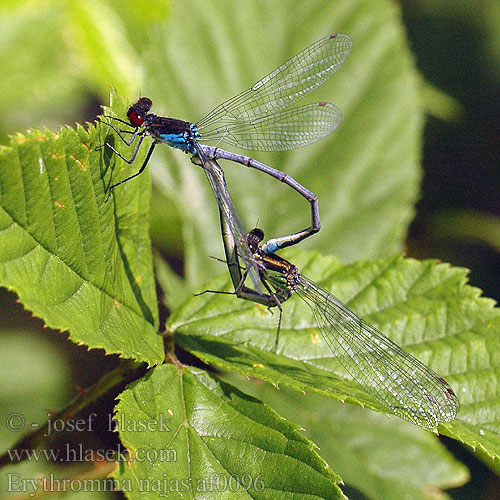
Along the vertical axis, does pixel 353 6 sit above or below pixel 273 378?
above

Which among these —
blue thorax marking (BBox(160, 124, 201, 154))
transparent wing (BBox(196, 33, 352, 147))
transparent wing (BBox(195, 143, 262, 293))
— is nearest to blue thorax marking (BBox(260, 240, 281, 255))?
transparent wing (BBox(195, 143, 262, 293))

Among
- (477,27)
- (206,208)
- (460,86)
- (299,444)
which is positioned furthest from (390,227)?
(477,27)

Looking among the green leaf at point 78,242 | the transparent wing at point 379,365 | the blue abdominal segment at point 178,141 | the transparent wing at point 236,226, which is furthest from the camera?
the blue abdominal segment at point 178,141

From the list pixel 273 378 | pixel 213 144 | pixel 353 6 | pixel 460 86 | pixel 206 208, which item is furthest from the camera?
pixel 460 86

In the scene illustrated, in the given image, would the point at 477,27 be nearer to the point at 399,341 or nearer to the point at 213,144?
the point at 213,144

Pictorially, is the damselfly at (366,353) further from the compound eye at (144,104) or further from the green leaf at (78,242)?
the compound eye at (144,104)

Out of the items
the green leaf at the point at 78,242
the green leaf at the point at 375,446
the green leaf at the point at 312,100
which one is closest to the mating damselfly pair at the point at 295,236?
the green leaf at the point at 78,242

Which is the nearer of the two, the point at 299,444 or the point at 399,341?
the point at 299,444
